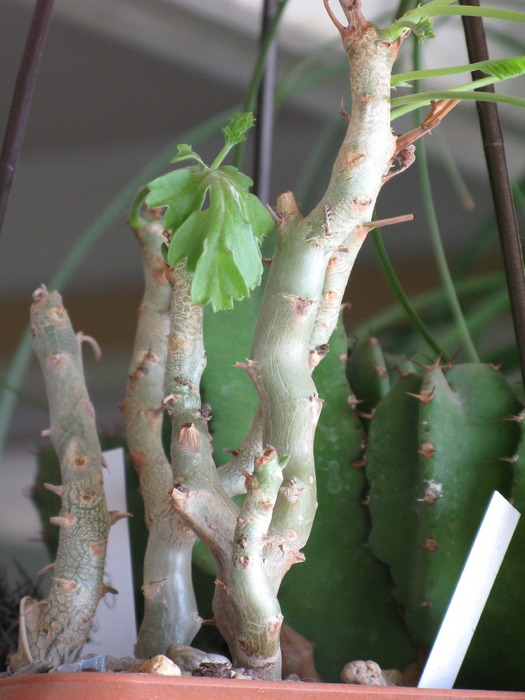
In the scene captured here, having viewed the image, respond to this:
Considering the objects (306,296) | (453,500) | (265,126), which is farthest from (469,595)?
(265,126)

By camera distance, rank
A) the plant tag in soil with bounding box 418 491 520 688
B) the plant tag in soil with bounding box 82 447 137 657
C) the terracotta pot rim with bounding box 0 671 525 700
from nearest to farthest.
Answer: the terracotta pot rim with bounding box 0 671 525 700, the plant tag in soil with bounding box 418 491 520 688, the plant tag in soil with bounding box 82 447 137 657

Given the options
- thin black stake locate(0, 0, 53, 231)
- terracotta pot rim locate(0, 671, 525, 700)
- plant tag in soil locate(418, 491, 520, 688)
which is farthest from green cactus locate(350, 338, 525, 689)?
thin black stake locate(0, 0, 53, 231)

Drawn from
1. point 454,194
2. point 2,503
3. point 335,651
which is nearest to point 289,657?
point 335,651

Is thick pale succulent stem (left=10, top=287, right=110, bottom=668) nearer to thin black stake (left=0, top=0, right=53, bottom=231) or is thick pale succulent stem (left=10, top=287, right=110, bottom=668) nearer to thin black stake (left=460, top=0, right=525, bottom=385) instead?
thin black stake (left=0, top=0, right=53, bottom=231)

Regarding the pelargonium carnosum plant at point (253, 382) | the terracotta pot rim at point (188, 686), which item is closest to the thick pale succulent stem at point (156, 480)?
the pelargonium carnosum plant at point (253, 382)

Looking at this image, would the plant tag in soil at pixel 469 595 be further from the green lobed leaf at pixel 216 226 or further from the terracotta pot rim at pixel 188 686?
the green lobed leaf at pixel 216 226

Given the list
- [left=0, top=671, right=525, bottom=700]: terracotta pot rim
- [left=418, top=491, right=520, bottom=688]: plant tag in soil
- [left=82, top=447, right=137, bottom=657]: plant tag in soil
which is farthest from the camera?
[left=82, top=447, right=137, bottom=657]: plant tag in soil

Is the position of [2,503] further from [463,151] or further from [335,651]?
[335,651]

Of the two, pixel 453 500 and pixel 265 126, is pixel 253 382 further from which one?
pixel 265 126
